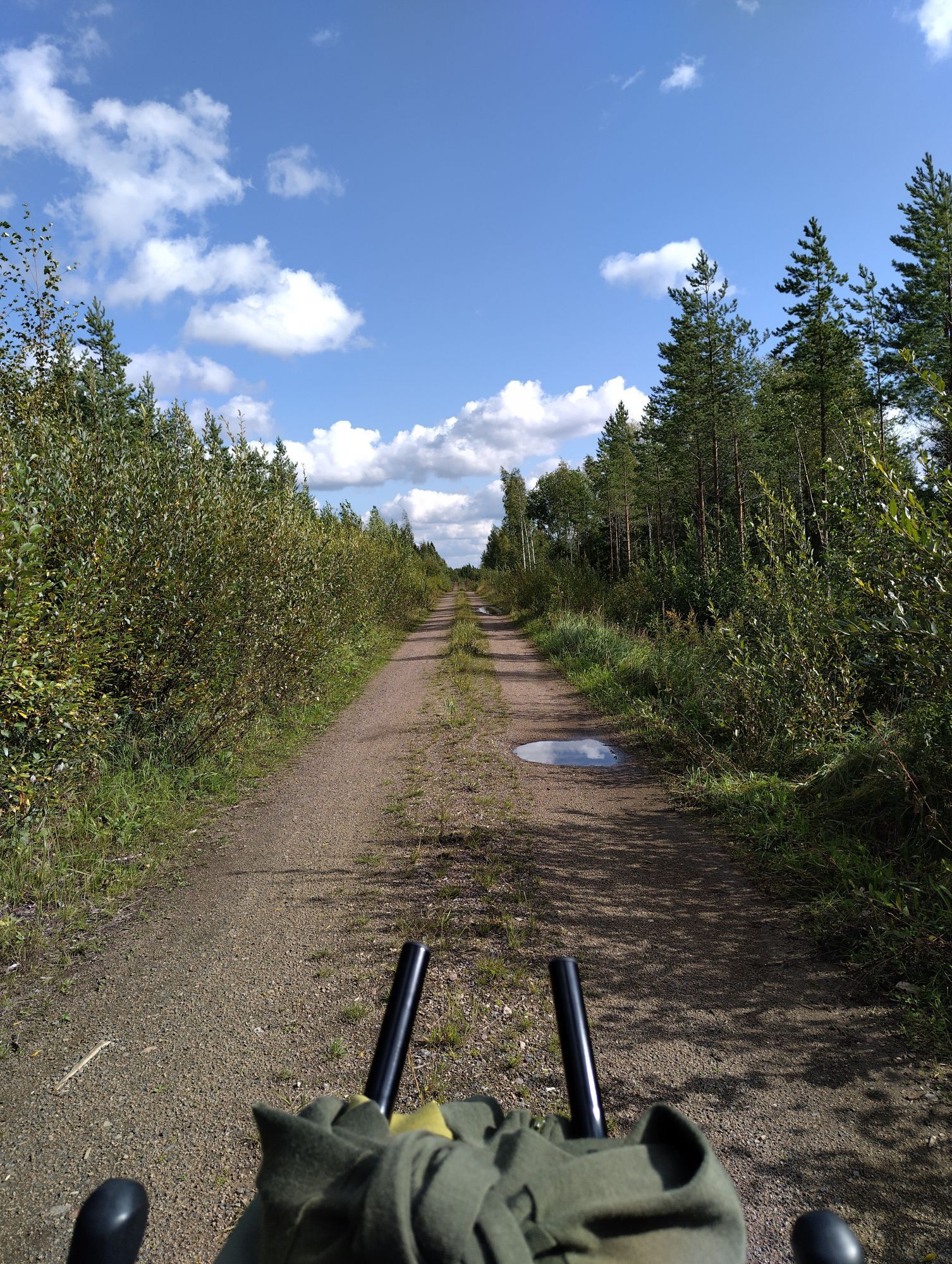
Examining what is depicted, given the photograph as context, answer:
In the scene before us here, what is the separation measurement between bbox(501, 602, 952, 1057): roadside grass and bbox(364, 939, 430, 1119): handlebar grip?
2.79 m

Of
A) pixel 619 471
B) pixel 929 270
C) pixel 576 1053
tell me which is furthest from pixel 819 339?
pixel 576 1053

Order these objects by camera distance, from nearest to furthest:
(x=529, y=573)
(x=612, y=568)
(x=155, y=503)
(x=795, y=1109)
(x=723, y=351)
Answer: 1. (x=795, y=1109)
2. (x=155, y=503)
3. (x=723, y=351)
4. (x=529, y=573)
5. (x=612, y=568)

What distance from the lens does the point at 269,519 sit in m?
9.66

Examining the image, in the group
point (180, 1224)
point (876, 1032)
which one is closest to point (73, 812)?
point (180, 1224)

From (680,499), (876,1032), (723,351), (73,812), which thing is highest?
(723,351)

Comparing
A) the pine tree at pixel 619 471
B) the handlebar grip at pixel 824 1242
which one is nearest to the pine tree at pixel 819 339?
the pine tree at pixel 619 471

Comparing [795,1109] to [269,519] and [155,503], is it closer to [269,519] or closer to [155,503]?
[155,503]

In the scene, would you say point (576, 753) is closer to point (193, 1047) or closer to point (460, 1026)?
point (460, 1026)

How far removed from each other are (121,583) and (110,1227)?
6.29 meters

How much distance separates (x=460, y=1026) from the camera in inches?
131

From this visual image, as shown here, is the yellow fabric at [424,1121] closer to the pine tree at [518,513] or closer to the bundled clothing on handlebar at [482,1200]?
the bundled clothing on handlebar at [482,1200]

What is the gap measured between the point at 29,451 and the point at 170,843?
11.2ft

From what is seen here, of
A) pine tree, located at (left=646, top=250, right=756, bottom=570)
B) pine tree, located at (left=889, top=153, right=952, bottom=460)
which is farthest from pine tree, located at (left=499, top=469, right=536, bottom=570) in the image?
pine tree, located at (left=889, top=153, right=952, bottom=460)

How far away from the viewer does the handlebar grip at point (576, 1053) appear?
119 centimetres
